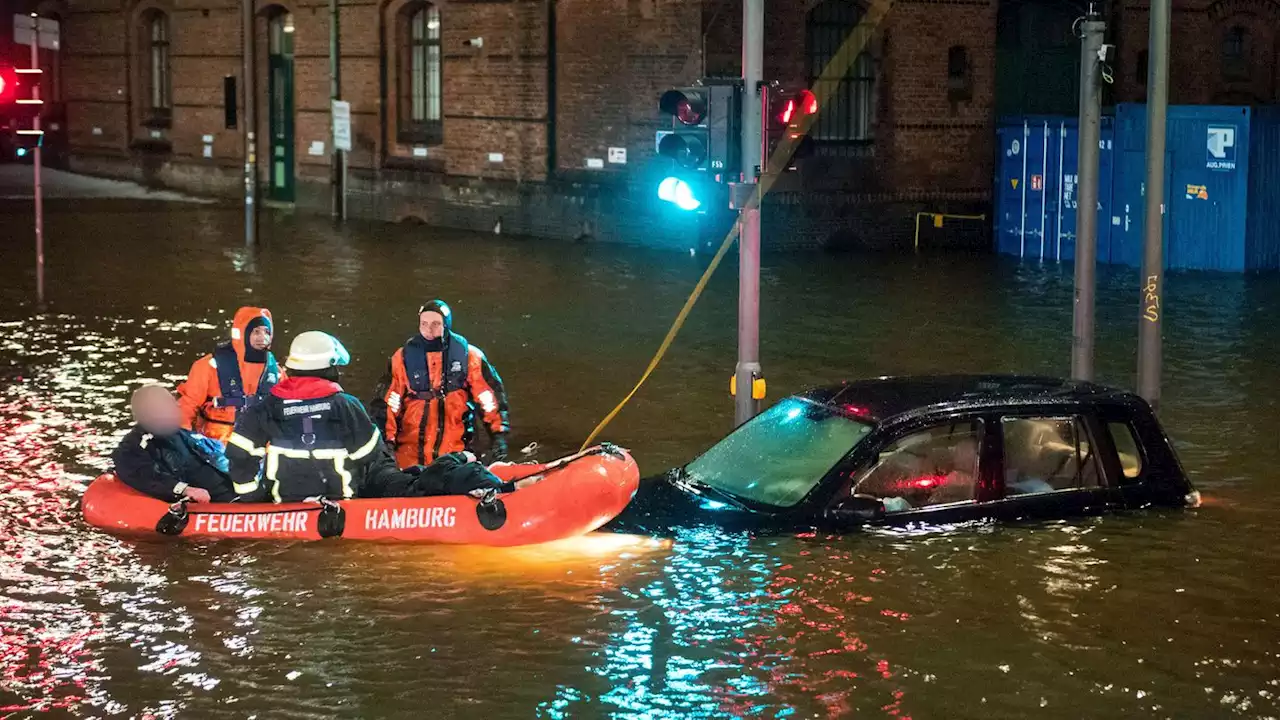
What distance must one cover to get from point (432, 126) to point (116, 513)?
938 inches

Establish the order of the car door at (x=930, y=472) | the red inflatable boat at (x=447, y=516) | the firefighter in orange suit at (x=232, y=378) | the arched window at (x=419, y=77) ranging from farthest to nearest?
the arched window at (x=419, y=77), the firefighter in orange suit at (x=232, y=378), the red inflatable boat at (x=447, y=516), the car door at (x=930, y=472)

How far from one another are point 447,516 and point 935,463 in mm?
2597

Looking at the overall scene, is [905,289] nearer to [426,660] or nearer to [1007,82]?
[1007,82]

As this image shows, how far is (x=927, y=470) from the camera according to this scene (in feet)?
30.6

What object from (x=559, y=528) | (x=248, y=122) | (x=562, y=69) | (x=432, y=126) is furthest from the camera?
(x=432, y=126)

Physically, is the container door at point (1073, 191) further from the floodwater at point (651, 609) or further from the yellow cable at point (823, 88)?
the floodwater at point (651, 609)

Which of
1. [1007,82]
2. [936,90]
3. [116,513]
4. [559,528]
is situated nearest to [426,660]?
[559,528]

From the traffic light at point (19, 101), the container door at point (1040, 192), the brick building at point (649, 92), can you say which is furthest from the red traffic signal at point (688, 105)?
the container door at point (1040, 192)

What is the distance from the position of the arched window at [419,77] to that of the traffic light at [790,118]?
2129 centimetres

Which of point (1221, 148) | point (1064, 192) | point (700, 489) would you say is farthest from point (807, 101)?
point (1064, 192)

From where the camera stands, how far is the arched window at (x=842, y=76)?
27.5m

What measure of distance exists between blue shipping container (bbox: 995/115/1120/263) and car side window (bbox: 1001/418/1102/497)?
17.3m

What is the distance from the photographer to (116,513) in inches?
396

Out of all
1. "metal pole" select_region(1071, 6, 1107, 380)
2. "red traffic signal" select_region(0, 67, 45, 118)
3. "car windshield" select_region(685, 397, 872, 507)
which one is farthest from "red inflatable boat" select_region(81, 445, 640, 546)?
"red traffic signal" select_region(0, 67, 45, 118)
